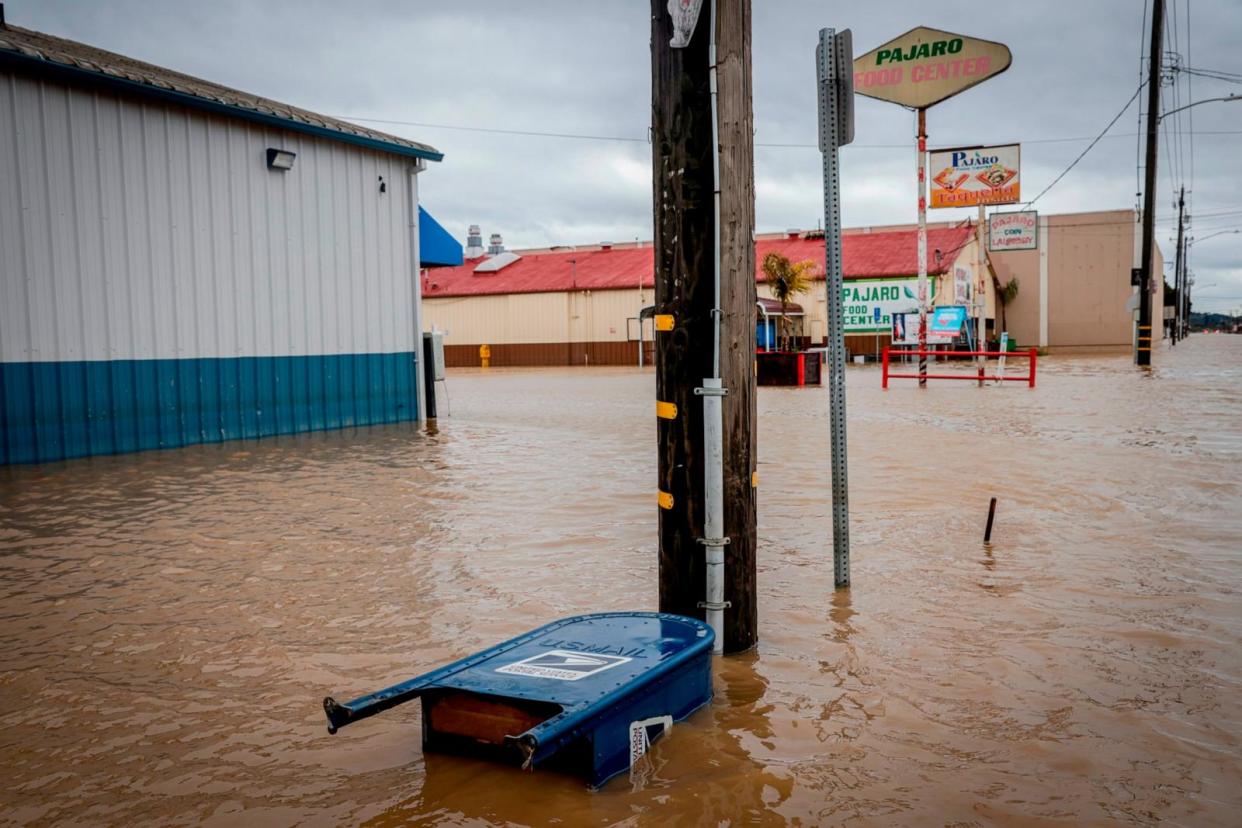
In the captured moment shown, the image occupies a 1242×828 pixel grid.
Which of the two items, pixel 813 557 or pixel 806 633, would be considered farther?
pixel 813 557

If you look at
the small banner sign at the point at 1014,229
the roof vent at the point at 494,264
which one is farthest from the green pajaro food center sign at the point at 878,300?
the roof vent at the point at 494,264

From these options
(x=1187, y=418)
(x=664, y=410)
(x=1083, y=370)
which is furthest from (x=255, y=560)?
(x=1083, y=370)

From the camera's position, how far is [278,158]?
541 inches

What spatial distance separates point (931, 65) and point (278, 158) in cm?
1604

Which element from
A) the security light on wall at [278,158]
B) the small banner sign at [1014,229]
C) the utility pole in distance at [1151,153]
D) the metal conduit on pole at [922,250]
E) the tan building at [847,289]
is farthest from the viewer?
the tan building at [847,289]

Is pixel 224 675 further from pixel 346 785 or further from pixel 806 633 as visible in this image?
pixel 806 633

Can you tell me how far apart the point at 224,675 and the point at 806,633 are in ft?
8.61

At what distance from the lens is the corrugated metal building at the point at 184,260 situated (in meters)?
11.0

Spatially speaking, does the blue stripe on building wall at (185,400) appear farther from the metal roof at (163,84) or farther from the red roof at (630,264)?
the red roof at (630,264)

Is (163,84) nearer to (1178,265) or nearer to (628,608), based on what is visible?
(628,608)

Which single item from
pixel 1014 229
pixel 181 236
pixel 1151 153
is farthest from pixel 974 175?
pixel 181 236

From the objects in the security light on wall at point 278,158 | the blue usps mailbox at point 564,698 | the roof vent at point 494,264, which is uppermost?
the roof vent at point 494,264

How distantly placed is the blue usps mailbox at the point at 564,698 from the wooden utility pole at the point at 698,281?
715mm

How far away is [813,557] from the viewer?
6.37m
